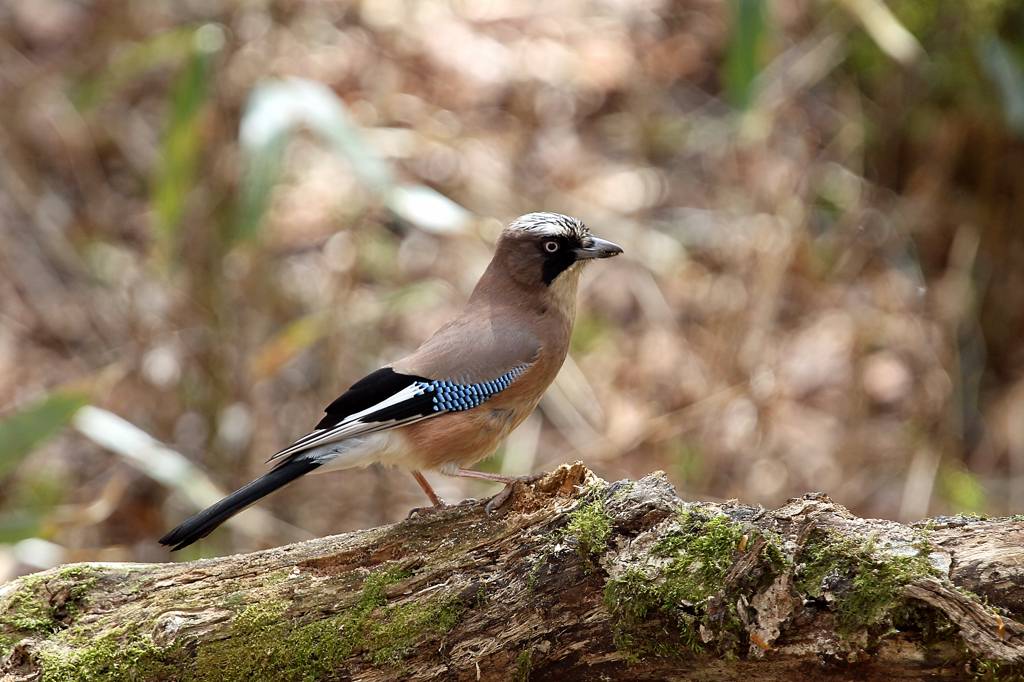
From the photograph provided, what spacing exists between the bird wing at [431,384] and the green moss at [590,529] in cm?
129

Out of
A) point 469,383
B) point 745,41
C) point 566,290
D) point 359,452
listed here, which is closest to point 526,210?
point 745,41

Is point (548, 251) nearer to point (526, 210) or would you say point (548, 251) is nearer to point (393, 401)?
point (393, 401)

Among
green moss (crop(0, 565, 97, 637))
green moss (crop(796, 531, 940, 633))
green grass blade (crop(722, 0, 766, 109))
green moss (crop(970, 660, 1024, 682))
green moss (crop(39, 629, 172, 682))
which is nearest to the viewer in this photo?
green moss (crop(970, 660, 1024, 682))

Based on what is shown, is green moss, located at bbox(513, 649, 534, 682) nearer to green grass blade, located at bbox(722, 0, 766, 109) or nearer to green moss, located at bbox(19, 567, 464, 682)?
green moss, located at bbox(19, 567, 464, 682)

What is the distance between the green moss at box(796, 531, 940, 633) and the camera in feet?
10.7

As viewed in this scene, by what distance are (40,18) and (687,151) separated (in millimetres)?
6186

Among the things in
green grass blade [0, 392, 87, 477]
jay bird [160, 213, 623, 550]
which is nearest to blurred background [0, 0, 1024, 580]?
green grass blade [0, 392, 87, 477]

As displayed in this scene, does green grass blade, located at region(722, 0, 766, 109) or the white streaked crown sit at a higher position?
green grass blade, located at region(722, 0, 766, 109)

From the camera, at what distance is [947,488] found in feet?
26.6

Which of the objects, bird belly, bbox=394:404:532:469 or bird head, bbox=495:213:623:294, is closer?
bird belly, bbox=394:404:532:469

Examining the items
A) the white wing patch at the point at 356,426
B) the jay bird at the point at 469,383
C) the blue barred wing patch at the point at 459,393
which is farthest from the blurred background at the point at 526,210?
the white wing patch at the point at 356,426

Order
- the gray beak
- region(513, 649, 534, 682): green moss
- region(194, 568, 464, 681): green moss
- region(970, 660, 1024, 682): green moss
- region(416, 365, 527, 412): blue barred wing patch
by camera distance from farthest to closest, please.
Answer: the gray beak < region(416, 365, 527, 412): blue barred wing patch < region(194, 568, 464, 681): green moss < region(513, 649, 534, 682): green moss < region(970, 660, 1024, 682): green moss

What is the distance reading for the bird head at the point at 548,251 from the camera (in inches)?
220

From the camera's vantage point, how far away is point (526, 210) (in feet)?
30.9
